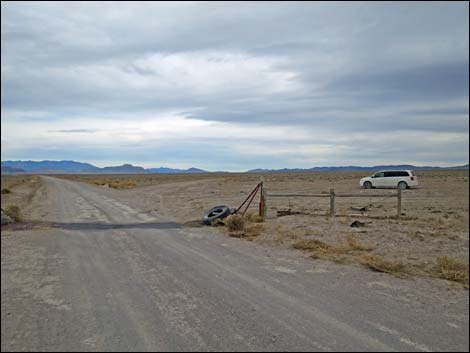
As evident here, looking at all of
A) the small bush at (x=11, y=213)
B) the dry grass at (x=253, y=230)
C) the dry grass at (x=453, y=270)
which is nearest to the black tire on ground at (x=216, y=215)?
the dry grass at (x=253, y=230)

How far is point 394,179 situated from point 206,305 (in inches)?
1172

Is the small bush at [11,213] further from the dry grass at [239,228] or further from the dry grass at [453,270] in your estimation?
the dry grass at [453,270]

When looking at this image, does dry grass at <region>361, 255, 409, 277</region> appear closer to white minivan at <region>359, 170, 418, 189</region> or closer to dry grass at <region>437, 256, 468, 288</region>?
dry grass at <region>437, 256, 468, 288</region>

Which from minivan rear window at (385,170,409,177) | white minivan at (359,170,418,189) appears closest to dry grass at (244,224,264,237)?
white minivan at (359,170,418,189)

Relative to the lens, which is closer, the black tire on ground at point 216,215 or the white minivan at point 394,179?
the black tire on ground at point 216,215

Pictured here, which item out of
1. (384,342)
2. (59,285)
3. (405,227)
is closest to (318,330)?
(384,342)

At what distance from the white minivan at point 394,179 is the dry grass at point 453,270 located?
82.1 ft

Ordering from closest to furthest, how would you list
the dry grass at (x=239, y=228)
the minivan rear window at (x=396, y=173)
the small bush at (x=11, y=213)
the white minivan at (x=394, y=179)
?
the small bush at (x=11, y=213), the dry grass at (x=239, y=228), the white minivan at (x=394, y=179), the minivan rear window at (x=396, y=173)

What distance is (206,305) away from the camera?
5.43m

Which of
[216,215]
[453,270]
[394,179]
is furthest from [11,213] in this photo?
[394,179]

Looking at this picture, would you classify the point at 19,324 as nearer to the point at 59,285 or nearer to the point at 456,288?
the point at 59,285

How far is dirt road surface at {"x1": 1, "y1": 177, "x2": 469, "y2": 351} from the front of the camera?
161 inches

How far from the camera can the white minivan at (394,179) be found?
32188mm

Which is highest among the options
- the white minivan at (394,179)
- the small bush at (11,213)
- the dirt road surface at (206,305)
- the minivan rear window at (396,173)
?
the minivan rear window at (396,173)
